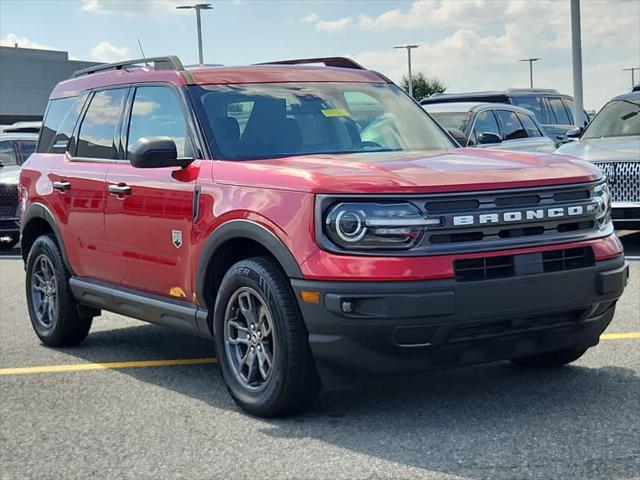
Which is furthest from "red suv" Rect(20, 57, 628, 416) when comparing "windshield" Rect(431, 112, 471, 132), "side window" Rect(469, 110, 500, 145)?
"windshield" Rect(431, 112, 471, 132)

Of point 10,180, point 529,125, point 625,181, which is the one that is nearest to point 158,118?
point 625,181

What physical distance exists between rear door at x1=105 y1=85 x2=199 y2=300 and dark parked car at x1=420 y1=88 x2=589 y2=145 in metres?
13.2

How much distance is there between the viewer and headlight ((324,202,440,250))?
202 inches

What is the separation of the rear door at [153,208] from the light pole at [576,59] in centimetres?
2185

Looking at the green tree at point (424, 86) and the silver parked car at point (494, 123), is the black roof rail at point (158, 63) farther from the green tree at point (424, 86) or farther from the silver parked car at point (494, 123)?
the green tree at point (424, 86)

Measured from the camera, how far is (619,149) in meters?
12.4

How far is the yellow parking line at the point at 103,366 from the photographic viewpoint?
721 cm

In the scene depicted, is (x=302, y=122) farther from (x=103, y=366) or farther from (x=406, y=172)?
(x=103, y=366)

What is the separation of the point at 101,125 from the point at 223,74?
1173 millimetres

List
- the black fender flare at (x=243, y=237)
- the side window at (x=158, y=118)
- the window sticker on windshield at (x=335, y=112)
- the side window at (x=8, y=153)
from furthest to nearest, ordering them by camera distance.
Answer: the side window at (x=8, y=153) → the window sticker on windshield at (x=335, y=112) → the side window at (x=158, y=118) → the black fender flare at (x=243, y=237)

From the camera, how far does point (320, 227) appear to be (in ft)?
17.2

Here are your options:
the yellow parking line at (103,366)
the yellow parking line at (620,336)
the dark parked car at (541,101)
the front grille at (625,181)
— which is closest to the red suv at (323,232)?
the yellow parking line at (103,366)

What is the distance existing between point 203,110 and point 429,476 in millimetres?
2675

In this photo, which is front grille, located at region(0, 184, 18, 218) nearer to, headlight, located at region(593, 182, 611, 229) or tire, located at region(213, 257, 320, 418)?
tire, located at region(213, 257, 320, 418)
